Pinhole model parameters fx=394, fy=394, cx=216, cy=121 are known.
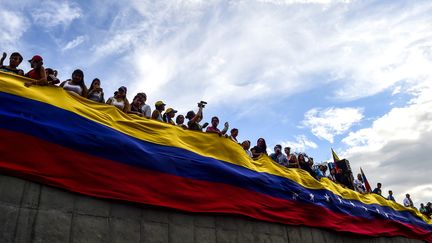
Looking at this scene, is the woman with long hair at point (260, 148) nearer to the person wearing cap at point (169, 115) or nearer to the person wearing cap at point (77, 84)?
the person wearing cap at point (169, 115)

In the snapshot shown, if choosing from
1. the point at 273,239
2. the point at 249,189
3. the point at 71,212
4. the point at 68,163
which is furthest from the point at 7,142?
the point at 273,239

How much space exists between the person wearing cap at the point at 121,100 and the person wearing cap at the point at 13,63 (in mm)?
1658

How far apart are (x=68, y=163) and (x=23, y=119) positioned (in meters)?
0.84

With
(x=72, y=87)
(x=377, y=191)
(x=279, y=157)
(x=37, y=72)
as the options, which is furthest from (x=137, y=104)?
(x=377, y=191)

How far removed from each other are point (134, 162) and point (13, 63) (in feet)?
8.41

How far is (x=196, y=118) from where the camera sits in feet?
29.5

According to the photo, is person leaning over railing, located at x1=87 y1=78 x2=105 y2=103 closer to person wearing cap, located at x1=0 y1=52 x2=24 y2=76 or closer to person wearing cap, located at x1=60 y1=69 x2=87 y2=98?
person wearing cap, located at x1=60 y1=69 x2=87 y2=98

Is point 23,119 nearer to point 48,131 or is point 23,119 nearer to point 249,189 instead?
point 48,131

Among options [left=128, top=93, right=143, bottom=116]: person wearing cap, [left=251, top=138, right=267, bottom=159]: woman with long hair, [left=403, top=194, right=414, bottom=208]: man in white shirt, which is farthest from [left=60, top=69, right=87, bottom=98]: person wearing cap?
[left=403, top=194, right=414, bottom=208]: man in white shirt

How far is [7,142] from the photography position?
5.03 m

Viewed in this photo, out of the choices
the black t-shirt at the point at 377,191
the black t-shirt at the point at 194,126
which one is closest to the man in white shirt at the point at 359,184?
the black t-shirt at the point at 377,191

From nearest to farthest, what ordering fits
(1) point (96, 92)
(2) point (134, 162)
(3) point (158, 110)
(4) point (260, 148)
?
(2) point (134, 162)
(1) point (96, 92)
(3) point (158, 110)
(4) point (260, 148)

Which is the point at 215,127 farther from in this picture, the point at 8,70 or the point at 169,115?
the point at 8,70

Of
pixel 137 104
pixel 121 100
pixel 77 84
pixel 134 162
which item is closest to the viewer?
pixel 134 162
